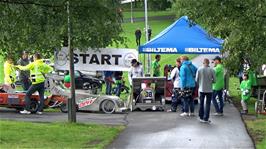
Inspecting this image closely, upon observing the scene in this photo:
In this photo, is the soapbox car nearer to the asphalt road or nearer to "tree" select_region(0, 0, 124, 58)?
the asphalt road

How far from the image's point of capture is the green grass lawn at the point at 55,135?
11.6 m

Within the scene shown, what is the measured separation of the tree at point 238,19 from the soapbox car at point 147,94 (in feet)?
19.2

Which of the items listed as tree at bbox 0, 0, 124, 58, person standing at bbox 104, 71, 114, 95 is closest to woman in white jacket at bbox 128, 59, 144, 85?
person standing at bbox 104, 71, 114, 95

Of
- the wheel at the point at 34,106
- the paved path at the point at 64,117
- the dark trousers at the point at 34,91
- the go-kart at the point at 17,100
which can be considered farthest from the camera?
the wheel at the point at 34,106

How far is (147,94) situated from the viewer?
60.5 feet

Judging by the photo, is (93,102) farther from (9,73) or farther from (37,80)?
(9,73)

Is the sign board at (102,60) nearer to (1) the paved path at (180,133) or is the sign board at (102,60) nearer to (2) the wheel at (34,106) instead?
(2) the wheel at (34,106)

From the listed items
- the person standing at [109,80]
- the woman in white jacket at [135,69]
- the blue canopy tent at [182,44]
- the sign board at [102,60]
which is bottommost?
the person standing at [109,80]

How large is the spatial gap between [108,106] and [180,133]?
4.93 metres

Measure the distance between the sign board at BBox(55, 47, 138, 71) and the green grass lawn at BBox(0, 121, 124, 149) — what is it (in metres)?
5.24

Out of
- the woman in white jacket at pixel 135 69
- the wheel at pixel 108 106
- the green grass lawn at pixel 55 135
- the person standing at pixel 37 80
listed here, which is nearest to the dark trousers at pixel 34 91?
the person standing at pixel 37 80

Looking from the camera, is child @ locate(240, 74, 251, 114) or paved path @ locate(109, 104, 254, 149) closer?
paved path @ locate(109, 104, 254, 149)

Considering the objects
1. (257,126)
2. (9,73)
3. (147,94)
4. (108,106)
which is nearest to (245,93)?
(147,94)

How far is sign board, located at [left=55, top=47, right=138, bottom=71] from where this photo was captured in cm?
1991
